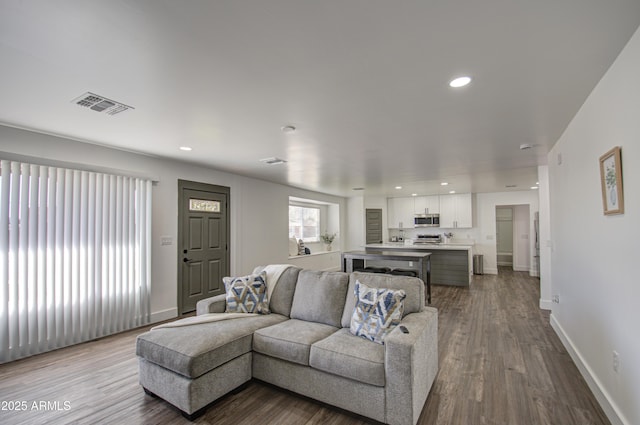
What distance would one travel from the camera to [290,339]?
240cm

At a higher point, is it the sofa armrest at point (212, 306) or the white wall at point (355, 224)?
the white wall at point (355, 224)

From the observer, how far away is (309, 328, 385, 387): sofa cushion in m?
2.00

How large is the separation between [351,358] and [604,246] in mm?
2017

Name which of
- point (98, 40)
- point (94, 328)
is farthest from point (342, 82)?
point (94, 328)

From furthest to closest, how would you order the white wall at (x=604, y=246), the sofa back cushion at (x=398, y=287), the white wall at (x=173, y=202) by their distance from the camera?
1. the white wall at (x=173, y=202)
2. the sofa back cushion at (x=398, y=287)
3. the white wall at (x=604, y=246)

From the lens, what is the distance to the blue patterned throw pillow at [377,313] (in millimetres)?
2301

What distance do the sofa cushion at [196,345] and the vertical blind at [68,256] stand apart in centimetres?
180

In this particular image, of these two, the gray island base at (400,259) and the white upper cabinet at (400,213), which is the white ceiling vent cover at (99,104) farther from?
the white upper cabinet at (400,213)

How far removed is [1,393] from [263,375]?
221 cm

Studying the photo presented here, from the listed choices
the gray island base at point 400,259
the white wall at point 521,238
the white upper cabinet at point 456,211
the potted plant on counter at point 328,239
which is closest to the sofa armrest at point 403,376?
the gray island base at point 400,259

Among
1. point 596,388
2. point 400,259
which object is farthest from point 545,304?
point 596,388

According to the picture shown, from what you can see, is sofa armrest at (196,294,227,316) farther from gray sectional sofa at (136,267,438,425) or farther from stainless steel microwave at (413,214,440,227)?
stainless steel microwave at (413,214,440,227)

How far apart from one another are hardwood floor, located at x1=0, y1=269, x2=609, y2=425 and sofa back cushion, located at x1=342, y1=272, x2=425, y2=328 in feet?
2.30

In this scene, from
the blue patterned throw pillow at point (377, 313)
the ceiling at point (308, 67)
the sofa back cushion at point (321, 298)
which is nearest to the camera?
the ceiling at point (308, 67)
